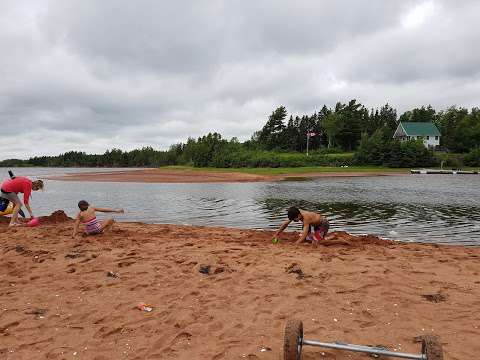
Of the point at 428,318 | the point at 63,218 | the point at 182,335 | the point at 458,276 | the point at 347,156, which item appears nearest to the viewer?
the point at 182,335

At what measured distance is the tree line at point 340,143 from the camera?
7419 cm

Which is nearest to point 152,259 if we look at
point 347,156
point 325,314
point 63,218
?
point 325,314

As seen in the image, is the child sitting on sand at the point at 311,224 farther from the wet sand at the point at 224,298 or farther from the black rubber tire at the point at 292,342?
the black rubber tire at the point at 292,342

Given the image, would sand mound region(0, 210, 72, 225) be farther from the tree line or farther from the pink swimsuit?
the tree line

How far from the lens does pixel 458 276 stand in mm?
6719

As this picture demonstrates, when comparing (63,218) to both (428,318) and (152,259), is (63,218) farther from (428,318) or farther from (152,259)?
(428,318)

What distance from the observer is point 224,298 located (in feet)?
18.8

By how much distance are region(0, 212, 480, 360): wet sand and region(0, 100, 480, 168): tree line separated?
216 ft

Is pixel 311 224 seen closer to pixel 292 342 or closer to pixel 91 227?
pixel 91 227

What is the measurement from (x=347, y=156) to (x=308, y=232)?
70.6 m

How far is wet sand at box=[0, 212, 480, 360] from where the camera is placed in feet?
14.5

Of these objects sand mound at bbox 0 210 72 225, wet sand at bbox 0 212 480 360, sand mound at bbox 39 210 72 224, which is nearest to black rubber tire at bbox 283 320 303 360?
wet sand at bbox 0 212 480 360

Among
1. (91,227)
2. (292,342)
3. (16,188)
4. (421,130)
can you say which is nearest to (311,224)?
(91,227)

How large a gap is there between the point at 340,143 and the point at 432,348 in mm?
101904
